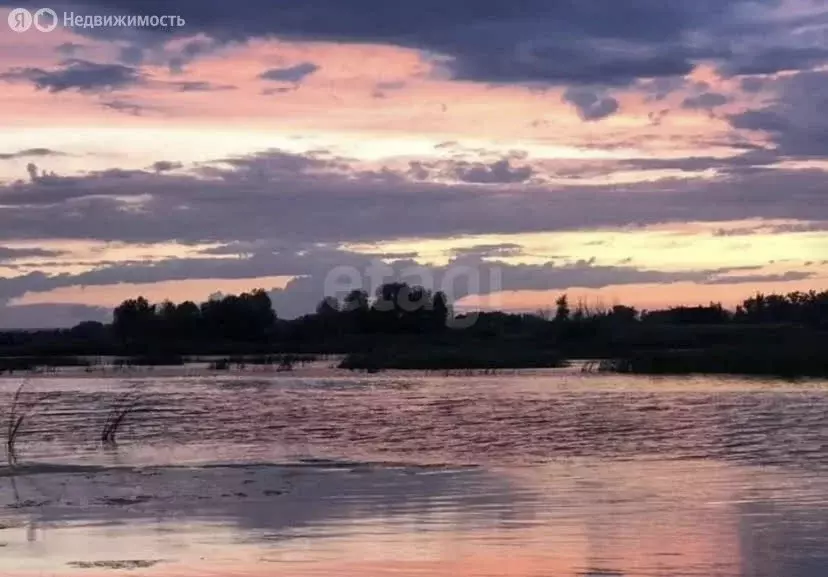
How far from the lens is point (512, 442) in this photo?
89.6 feet

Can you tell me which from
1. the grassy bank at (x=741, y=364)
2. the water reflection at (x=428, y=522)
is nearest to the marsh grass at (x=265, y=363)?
the grassy bank at (x=741, y=364)

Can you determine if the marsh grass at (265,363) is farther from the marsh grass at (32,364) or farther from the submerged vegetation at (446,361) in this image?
the marsh grass at (32,364)

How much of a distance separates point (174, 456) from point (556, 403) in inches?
676

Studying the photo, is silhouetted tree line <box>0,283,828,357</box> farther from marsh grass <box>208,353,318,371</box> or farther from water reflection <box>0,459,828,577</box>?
water reflection <box>0,459,828,577</box>

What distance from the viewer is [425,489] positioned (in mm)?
18781

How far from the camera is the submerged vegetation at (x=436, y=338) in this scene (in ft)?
223

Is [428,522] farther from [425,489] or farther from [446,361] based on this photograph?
[446,361]

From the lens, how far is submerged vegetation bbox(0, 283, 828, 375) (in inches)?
2677

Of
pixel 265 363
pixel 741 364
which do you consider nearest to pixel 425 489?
pixel 741 364

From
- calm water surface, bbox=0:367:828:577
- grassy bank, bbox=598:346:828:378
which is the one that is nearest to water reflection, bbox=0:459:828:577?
calm water surface, bbox=0:367:828:577

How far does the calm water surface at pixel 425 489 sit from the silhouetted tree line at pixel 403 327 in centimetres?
5044

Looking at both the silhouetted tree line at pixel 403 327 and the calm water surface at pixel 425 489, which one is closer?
the calm water surface at pixel 425 489

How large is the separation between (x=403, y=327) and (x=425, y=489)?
93226mm

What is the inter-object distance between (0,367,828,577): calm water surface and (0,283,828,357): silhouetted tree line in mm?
50443
